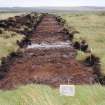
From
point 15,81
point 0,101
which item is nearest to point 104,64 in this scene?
point 15,81

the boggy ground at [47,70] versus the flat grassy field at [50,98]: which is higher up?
the flat grassy field at [50,98]

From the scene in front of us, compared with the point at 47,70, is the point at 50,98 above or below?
above

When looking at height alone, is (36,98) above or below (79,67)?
above

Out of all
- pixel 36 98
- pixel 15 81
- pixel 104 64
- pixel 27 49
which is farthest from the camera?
pixel 27 49

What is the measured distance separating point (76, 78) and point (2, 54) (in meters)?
7.28

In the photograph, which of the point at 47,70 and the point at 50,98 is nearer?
the point at 50,98

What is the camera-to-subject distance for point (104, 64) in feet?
68.6

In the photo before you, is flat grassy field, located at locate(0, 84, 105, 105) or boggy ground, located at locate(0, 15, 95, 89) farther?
boggy ground, located at locate(0, 15, 95, 89)

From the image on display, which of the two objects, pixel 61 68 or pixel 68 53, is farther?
pixel 68 53

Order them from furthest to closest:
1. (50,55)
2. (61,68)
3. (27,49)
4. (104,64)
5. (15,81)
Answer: (27,49), (50,55), (61,68), (104,64), (15,81)

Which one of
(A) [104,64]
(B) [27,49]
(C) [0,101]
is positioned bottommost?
(B) [27,49]

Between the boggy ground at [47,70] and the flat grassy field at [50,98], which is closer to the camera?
the flat grassy field at [50,98]

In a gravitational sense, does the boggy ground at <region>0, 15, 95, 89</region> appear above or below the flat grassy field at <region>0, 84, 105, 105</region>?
below

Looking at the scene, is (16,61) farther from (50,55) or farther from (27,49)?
(27,49)
